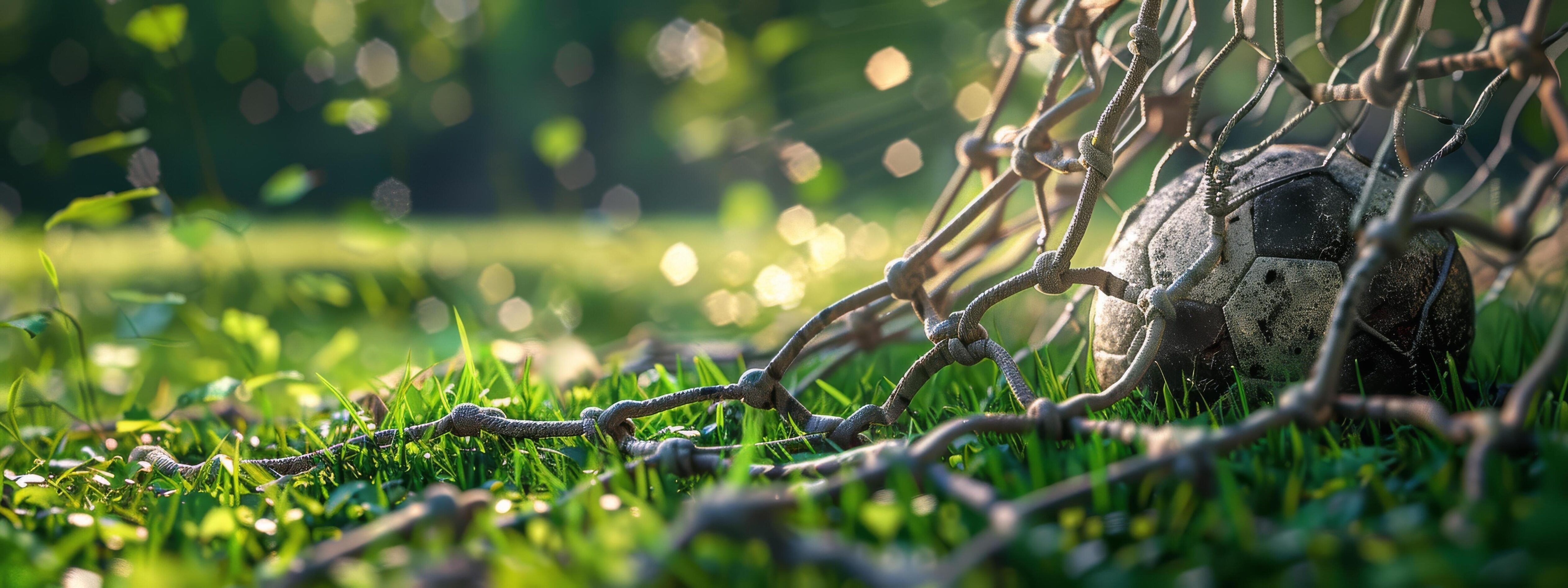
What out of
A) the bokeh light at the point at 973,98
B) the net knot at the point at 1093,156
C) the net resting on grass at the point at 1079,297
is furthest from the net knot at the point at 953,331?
the bokeh light at the point at 973,98

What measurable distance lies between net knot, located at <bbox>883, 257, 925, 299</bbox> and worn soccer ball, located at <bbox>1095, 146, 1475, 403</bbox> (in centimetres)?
29

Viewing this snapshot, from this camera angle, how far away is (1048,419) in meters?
1.13

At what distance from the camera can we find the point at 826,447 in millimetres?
1351

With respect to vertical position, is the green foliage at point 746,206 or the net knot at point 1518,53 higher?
the net knot at point 1518,53

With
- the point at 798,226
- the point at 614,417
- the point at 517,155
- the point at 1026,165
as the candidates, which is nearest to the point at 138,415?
the point at 614,417

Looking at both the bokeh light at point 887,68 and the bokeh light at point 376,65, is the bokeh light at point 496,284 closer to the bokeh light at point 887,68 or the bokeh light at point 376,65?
the bokeh light at point 376,65

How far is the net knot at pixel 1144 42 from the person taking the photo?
1240 mm

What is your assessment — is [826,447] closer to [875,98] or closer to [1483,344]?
[1483,344]

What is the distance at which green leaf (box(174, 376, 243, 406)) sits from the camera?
67.0 inches

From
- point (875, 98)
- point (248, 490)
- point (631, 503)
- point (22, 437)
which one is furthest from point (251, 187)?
point (631, 503)

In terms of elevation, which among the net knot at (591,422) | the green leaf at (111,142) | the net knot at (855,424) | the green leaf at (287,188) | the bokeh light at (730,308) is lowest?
the bokeh light at (730,308)

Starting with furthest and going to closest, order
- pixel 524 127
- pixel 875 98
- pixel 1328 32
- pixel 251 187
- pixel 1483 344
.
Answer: pixel 251 187
pixel 524 127
pixel 875 98
pixel 1483 344
pixel 1328 32

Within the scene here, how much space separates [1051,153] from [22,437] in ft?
6.29

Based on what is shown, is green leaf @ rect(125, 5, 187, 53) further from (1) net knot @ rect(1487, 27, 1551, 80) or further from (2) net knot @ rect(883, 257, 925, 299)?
(1) net knot @ rect(1487, 27, 1551, 80)
